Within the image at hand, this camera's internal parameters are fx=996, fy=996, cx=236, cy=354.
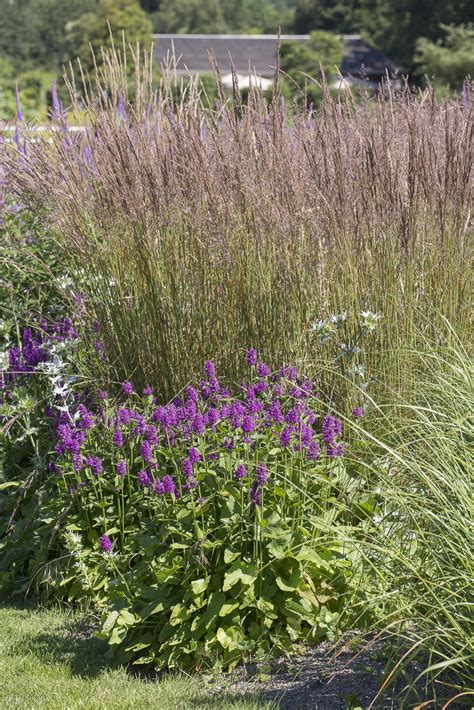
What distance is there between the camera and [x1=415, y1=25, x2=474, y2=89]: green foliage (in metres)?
30.6

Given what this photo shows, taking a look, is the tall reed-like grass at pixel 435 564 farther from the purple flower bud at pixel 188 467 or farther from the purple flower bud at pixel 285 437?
the purple flower bud at pixel 188 467

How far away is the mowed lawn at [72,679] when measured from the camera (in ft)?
10.8

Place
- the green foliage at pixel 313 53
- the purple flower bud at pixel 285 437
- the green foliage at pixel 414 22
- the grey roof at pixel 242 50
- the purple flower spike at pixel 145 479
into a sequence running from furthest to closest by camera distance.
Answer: the grey roof at pixel 242 50 < the green foliage at pixel 414 22 < the green foliage at pixel 313 53 < the purple flower spike at pixel 145 479 < the purple flower bud at pixel 285 437

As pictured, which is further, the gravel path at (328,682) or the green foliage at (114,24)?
the green foliage at (114,24)

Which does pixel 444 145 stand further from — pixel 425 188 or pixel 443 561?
pixel 443 561

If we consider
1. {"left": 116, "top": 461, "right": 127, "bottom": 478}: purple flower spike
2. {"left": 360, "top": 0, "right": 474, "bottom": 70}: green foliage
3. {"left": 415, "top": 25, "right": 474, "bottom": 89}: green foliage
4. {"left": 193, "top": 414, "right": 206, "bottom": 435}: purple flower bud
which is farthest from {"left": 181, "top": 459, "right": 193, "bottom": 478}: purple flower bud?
{"left": 360, "top": 0, "right": 474, "bottom": 70}: green foliage

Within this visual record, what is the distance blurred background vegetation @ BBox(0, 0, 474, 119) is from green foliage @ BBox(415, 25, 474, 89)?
0.10 ft

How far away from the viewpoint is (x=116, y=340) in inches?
179

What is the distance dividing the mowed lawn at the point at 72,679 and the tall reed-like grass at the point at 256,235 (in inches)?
45.2

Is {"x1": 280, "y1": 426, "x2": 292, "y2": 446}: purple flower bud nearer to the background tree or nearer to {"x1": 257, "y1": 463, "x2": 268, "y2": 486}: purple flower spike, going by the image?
{"x1": 257, "y1": 463, "x2": 268, "y2": 486}: purple flower spike

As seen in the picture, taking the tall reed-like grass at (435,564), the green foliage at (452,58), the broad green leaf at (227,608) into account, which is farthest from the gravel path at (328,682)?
the green foliage at (452,58)

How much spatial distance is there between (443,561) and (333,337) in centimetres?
160

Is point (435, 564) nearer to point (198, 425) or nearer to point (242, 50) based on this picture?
point (198, 425)

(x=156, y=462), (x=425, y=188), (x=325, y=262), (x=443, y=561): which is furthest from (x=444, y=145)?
(x=443, y=561)
